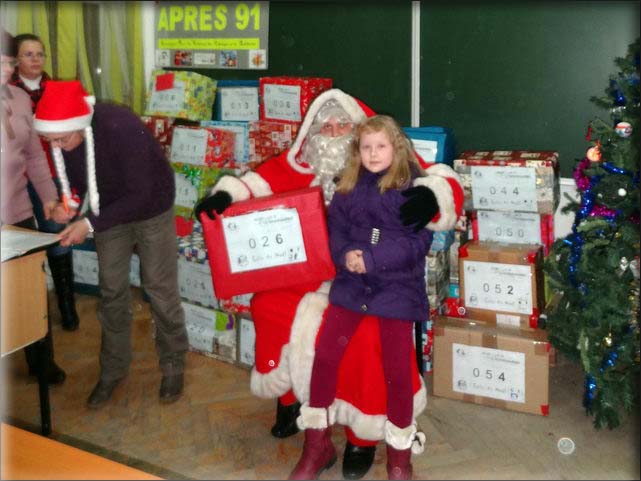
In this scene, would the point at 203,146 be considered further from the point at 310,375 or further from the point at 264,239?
the point at 310,375

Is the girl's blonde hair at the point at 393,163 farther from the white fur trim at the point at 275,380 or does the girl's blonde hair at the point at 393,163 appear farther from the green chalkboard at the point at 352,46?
the green chalkboard at the point at 352,46

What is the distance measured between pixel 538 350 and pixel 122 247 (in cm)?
Answer: 187

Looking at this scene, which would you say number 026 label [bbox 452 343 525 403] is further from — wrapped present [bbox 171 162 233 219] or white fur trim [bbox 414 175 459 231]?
wrapped present [bbox 171 162 233 219]

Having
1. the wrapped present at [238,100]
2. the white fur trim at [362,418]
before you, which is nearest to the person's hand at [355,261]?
the white fur trim at [362,418]

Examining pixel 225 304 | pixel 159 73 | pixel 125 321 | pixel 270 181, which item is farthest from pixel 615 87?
pixel 159 73

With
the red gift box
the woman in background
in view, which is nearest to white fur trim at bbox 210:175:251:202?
the red gift box

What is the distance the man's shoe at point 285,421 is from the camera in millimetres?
2799

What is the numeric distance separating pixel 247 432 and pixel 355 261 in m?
0.99

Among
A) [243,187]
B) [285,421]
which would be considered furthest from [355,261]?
[285,421]

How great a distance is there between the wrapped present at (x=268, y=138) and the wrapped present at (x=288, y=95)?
0.18 ft

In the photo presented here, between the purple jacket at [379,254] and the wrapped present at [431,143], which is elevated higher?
the wrapped present at [431,143]

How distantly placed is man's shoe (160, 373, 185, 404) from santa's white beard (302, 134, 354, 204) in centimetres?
116

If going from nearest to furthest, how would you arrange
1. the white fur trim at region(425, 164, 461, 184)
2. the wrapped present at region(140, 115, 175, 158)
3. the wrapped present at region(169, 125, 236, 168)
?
1. the white fur trim at region(425, 164, 461, 184)
2. the wrapped present at region(169, 125, 236, 168)
3. the wrapped present at region(140, 115, 175, 158)

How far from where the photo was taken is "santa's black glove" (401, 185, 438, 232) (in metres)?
2.35
